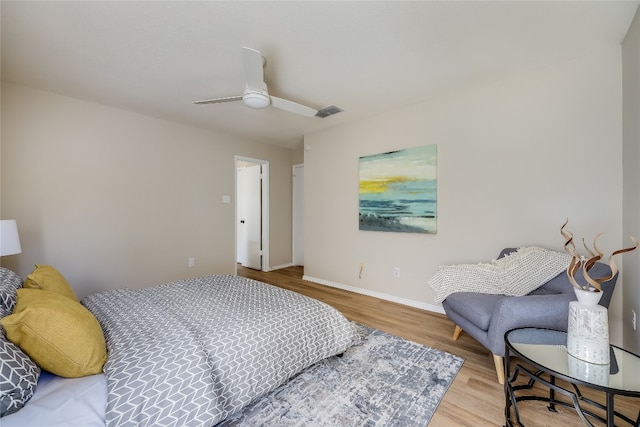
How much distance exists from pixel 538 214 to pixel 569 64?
50.7 inches

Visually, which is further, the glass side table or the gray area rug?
the gray area rug

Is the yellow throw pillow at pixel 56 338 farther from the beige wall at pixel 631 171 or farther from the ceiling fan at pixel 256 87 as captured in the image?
the beige wall at pixel 631 171

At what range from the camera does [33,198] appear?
8.78ft

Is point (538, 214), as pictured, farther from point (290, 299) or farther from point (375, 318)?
point (290, 299)

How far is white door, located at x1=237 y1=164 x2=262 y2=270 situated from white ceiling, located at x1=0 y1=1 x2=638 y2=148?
7.60 feet

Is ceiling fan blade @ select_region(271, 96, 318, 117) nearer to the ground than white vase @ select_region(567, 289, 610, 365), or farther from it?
farther from it

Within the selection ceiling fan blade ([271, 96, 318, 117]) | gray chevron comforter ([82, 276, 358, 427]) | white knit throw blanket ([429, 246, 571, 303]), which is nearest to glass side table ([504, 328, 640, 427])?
white knit throw blanket ([429, 246, 571, 303])

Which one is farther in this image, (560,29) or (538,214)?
(538,214)

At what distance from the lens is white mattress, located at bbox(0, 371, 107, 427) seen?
0.88 metres

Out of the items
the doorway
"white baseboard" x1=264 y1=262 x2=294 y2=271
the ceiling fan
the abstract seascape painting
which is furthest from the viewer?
"white baseboard" x1=264 y1=262 x2=294 y2=271

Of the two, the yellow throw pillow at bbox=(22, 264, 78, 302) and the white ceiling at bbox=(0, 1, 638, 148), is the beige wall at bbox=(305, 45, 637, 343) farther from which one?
the yellow throw pillow at bbox=(22, 264, 78, 302)

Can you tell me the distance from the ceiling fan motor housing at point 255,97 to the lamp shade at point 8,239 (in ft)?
6.65

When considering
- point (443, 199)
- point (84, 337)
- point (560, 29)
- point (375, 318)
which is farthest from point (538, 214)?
point (84, 337)

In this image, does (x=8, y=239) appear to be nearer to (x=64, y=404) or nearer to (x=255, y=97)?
(x=64, y=404)
